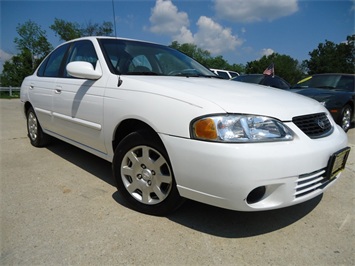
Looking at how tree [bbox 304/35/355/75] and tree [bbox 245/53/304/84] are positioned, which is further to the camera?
tree [bbox 245/53/304/84]

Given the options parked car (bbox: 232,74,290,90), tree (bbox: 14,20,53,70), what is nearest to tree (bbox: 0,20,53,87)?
tree (bbox: 14,20,53,70)

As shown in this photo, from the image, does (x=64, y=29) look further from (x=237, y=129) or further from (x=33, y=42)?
(x=237, y=129)

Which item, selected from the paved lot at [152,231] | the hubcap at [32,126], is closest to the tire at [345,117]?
the paved lot at [152,231]

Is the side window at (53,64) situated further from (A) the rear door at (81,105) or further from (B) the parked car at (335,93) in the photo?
(B) the parked car at (335,93)

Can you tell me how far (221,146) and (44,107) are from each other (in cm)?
277

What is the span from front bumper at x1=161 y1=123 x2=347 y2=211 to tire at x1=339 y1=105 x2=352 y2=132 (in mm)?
4466

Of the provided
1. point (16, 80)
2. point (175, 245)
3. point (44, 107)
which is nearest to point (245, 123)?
point (175, 245)

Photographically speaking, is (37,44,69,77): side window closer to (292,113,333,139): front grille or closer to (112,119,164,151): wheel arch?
(112,119,164,151): wheel arch

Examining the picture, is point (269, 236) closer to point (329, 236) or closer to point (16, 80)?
point (329, 236)

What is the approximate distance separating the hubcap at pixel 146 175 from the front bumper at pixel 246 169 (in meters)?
0.20

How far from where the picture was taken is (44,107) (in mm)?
3527

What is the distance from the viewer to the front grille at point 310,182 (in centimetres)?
182

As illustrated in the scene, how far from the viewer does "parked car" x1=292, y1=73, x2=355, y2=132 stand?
538 centimetres

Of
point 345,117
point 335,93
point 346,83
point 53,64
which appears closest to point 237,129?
point 53,64
